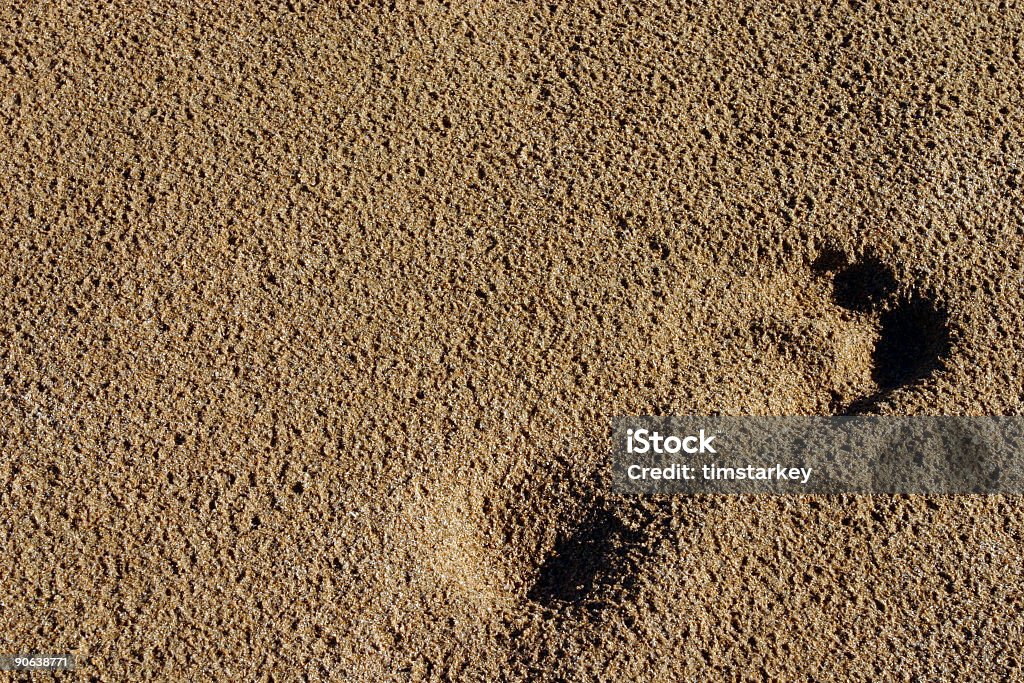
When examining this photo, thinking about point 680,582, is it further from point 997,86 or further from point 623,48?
point 997,86

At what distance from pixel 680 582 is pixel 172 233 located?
0.85 m

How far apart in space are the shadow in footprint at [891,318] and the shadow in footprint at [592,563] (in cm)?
42

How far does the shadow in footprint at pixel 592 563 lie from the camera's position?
1275 mm

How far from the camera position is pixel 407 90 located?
1486 millimetres

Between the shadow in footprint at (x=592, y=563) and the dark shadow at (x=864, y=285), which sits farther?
the dark shadow at (x=864, y=285)

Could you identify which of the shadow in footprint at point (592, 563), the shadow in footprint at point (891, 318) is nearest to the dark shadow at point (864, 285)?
the shadow in footprint at point (891, 318)

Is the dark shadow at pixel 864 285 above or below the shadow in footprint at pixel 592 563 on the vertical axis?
above

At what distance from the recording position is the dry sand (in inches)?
49.6

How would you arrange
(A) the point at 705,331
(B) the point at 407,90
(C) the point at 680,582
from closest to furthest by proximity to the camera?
(C) the point at 680,582 < (A) the point at 705,331 < (B) the point at 407,90

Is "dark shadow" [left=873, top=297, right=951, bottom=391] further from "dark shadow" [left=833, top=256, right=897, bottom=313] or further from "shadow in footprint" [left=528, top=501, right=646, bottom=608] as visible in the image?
"shadow in footprint" [left=528, top=501, right=646, bottom=608]

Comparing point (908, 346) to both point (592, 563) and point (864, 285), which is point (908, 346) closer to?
point (864, 285)

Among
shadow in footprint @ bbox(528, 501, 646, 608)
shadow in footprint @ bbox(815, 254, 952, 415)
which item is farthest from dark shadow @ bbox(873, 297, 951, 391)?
shadow in footprint @ bbox(528, 501, 646, 608)

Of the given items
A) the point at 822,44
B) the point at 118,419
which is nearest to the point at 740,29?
the point at 822,44

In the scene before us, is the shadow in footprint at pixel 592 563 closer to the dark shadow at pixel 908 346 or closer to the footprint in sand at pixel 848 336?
the footprint in sand at pixel 848 336
